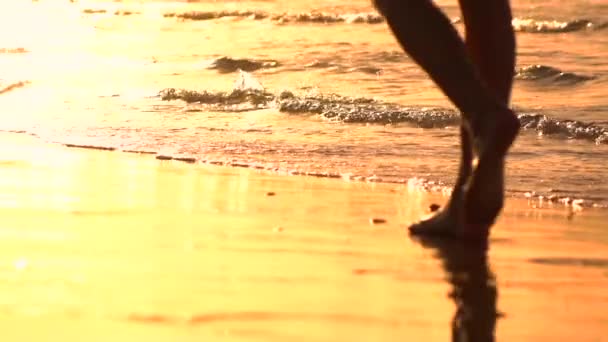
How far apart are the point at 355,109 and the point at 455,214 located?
12.4 feet

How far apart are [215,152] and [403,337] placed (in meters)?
3.47

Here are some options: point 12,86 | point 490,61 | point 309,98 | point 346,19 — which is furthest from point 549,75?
point 346,19

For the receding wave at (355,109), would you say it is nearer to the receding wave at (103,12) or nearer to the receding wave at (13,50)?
the receding wave at (13,50)

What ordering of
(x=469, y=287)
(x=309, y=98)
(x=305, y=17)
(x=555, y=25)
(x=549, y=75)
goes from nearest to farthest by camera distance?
(x=469, y=287), (x=309, y=98), (x=549, y=75), (x=555, y=25), (x=305, y=17)

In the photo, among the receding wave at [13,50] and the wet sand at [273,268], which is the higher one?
the receding wave at [13,50]

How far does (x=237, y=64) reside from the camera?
10.6 m

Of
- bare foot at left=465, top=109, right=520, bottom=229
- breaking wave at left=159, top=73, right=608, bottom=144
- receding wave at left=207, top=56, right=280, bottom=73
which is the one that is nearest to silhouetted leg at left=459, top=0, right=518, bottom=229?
bare foot at left=465, top=109, right=520, bottom=229

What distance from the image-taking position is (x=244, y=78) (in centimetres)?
904

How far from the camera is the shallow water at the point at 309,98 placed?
5398mm

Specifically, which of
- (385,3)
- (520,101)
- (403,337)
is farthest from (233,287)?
(520,101)

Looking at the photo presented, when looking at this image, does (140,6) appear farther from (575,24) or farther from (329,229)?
(329,229)

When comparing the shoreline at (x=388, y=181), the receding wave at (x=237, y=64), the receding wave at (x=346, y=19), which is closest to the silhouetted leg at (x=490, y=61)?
the shoreline at (x=388, y=181)

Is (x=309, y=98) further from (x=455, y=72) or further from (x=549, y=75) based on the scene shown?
(x=455, y=72)

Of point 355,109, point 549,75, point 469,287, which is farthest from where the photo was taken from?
point 549,75
